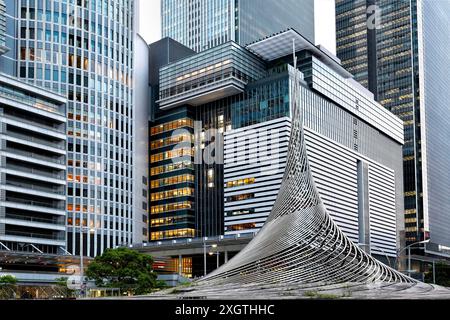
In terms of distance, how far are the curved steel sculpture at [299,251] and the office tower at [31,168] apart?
196ft

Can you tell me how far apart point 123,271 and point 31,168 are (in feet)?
140

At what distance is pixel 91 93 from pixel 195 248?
124ft

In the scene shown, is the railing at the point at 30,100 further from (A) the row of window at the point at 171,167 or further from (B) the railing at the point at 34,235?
(A) the row of window at the point at 171,167

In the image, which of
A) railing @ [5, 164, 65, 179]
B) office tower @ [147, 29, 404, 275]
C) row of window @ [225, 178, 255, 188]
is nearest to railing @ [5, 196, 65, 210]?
railing @ [5, 164, 65, 179]

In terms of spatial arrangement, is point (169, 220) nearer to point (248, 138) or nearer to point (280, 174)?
point (248, 138)

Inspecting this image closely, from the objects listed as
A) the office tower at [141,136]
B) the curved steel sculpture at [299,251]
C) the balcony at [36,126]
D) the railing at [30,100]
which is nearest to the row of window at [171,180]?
the office tower at [141,136]

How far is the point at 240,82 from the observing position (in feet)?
466

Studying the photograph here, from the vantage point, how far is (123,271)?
67188 millimetres

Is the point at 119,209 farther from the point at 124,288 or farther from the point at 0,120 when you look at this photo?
the point at 124,288

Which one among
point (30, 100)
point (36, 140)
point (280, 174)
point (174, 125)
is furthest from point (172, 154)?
point (30, 100)

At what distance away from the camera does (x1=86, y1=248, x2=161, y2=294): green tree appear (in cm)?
6575

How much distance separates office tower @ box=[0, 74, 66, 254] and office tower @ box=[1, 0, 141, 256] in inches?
473
